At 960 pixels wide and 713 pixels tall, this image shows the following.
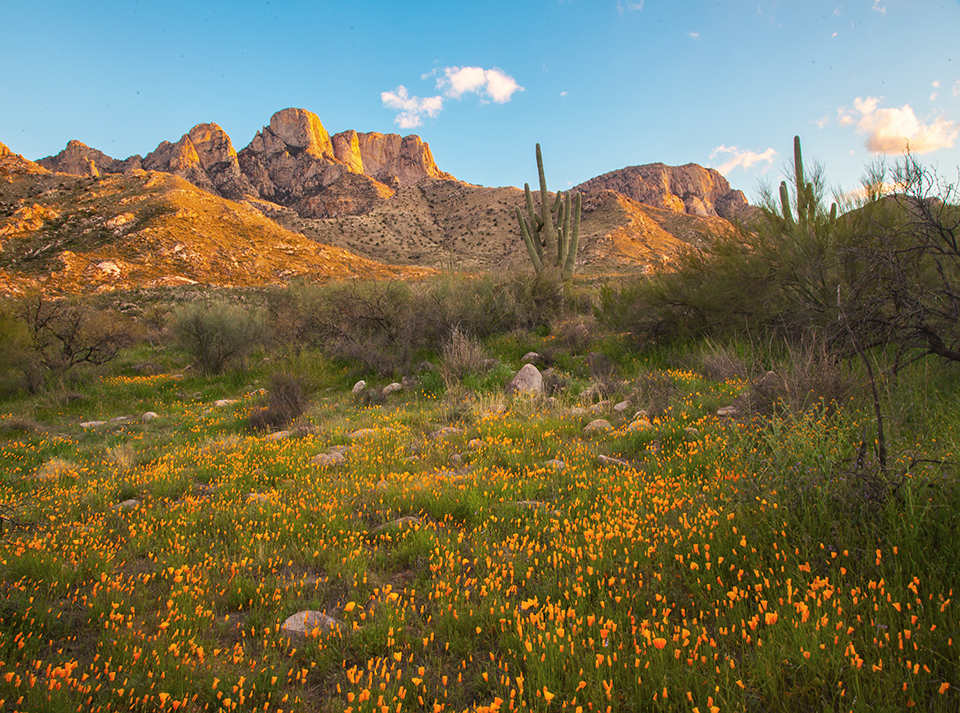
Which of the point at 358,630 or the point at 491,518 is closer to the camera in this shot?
the point at 358,630

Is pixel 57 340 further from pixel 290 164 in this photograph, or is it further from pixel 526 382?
pixel 290 164

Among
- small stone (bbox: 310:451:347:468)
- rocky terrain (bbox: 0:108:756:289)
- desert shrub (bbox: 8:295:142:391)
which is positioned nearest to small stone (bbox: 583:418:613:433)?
small stone (bbox: 310:451:347:468)

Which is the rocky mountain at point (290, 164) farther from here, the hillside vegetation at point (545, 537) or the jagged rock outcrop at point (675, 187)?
the hillside vegetation at point (545, 537)

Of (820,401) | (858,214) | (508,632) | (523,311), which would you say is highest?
(858,214)

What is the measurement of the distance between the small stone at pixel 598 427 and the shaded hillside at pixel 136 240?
1293 inches

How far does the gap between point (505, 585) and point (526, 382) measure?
6.42 metres

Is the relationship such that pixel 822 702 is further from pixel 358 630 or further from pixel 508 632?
pixel 358 630

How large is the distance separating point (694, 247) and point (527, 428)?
757cm

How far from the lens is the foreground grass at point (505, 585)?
207 centimetres

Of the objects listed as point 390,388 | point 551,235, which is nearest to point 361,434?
point 390,388

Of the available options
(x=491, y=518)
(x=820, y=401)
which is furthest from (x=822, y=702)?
(x=820, y=401)

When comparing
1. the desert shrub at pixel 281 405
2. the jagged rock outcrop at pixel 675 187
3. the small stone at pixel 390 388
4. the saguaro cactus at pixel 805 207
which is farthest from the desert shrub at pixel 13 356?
the jagged rock outcrop at pixel 675 187

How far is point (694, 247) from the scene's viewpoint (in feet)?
37.7

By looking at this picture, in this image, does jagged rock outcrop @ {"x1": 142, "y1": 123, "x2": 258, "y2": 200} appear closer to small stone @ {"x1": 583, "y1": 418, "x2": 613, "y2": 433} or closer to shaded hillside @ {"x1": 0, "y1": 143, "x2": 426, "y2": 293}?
shaded hillside @ {"x1": 0, "y1": 143, "x2": 426, "y2": 293}
